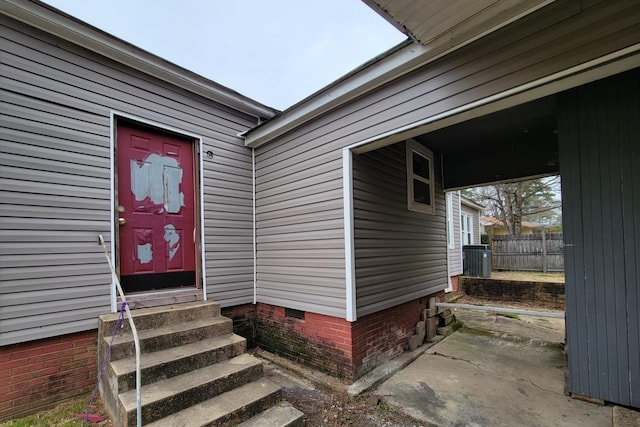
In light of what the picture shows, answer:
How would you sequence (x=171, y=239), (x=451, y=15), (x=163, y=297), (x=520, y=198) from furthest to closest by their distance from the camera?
1. (x=520, y=198)
2. (x=171, y=239)
3. (x=163, y=297)
4. (x=451, y=15)

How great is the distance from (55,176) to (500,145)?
6799 mm

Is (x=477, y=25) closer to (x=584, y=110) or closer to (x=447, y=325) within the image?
(x=584, y=110)

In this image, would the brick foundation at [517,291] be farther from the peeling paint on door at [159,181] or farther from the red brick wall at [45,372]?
the red brick wall at [45,372]

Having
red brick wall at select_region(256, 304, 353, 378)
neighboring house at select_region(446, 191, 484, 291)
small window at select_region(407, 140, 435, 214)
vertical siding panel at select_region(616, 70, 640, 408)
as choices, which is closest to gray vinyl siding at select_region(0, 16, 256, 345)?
red brick wall at select_region(256, 304, 353, 378)

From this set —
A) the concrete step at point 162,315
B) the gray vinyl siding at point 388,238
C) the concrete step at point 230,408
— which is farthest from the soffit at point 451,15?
the concrete step at point 162,315

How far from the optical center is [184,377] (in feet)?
8.59

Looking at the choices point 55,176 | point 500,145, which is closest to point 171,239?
point 55,176

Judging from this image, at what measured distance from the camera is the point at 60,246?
296 cm

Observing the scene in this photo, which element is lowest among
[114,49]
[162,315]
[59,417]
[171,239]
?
[59,417]

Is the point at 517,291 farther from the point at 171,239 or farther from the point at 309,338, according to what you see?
the point at 171,239

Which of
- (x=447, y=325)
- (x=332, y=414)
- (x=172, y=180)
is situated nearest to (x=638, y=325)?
(x=332, y=414)

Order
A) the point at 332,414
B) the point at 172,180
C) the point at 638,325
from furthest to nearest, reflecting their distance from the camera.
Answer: the point at 172,180 → the point at 332,414 → the point at 638,325

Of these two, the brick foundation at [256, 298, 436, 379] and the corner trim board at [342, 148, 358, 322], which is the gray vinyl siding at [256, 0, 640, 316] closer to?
the corner trim board at [342, 148, 358, 322]

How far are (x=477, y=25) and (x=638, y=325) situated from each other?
3010 millimetres
